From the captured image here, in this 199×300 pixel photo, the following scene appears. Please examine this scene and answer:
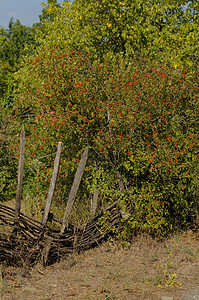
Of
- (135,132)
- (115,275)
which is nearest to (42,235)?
(115,275)

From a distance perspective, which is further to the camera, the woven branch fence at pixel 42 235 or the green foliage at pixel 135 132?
the green foliage at pixel 135 132

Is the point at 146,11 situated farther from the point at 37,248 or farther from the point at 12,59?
the point at 12,59

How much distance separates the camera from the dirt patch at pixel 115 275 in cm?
478

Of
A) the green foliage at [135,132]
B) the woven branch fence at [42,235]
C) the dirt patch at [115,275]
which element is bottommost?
the dirt patch at [115,275]

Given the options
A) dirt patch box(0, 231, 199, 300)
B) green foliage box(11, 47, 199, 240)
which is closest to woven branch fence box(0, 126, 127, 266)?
dirt patch box(0, 231, 199, 300)

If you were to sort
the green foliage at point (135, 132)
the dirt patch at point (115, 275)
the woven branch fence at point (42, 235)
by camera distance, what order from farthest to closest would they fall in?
the green foliage at point (135, 132)
the woven branch fence at point (42, 235)
the dirt patch at point (115, 275)

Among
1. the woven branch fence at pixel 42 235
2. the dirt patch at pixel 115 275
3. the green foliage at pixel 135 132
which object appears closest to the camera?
the dirt patch at pixel 115 275

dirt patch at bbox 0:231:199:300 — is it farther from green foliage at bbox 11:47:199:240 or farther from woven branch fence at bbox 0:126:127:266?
green foliage at bbox 11:47:199:240

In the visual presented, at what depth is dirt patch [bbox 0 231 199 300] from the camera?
478 cm

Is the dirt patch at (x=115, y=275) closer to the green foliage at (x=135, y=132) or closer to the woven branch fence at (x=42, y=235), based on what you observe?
the woven branch fence at (x=42, y=235)

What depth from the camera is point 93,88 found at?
7.26 meters

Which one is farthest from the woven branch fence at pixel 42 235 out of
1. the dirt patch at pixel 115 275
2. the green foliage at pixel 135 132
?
the green foliage at pixel 135 132

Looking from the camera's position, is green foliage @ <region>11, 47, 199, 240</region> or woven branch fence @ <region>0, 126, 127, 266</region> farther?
green foliage @ <region>11, 47, 199, 240</region>

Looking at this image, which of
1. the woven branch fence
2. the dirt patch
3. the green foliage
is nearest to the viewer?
the dirt patch
